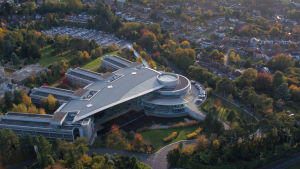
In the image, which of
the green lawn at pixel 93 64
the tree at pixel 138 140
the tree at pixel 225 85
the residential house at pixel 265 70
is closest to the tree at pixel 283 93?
the tree at pixel 225 85

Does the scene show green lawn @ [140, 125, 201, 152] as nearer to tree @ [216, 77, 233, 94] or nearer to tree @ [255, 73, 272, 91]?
tree @ [216, 77, 233, 94]

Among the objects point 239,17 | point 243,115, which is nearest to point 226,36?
point 239,17

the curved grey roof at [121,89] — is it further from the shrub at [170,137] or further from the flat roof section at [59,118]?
the shrub at [170,137]

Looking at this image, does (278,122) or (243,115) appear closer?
(278,122)

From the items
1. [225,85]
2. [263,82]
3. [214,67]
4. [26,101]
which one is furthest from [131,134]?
[214,67]

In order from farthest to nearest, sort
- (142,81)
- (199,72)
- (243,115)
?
1. (199,72)
2. (142,81)
3. (243,115)

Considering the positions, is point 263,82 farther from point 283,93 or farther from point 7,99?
point 7,99

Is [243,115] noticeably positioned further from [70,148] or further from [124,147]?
[70,148]
